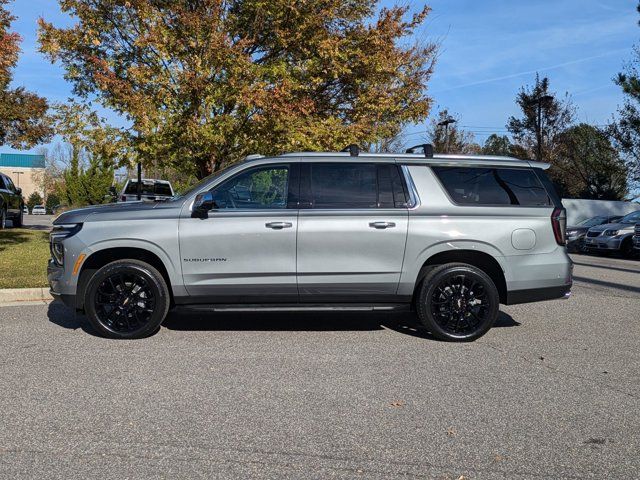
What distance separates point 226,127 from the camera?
12.0 metres

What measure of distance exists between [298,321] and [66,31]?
9.06 metres

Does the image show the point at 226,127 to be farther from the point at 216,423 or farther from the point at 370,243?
the point at 216,423

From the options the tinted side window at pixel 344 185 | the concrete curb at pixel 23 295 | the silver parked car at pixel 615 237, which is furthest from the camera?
the silver parked car at pixel 615 237

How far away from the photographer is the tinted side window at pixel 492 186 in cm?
629

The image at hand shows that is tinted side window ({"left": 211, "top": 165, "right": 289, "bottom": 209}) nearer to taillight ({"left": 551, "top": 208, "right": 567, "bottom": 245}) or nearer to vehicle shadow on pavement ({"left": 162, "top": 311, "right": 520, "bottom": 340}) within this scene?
vehicle shadow on pavement ({"left": 162, "top": 311, "right": 520, "bottom": 340})

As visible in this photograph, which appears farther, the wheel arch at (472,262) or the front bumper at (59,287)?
the wheel arch at (472,262)

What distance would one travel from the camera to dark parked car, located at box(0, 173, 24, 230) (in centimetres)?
1844

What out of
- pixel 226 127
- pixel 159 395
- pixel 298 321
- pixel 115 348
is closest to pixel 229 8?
pixel 226 127

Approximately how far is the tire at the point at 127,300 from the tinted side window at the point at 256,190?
1039 mm

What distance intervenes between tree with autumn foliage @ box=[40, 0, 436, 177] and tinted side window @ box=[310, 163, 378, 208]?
5813 millimetres

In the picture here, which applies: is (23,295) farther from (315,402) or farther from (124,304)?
(315,402)

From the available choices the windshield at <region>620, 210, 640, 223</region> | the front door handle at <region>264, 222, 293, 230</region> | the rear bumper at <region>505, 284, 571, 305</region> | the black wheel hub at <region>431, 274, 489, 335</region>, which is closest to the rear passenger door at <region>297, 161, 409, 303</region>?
the front door handle at <region>264, 222, 293, 230</region>

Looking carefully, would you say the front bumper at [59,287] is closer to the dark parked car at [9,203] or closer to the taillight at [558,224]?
the taillight at [558,224]

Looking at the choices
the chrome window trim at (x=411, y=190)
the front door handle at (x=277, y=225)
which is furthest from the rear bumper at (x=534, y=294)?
the front door handle at (x=277, y=225)
